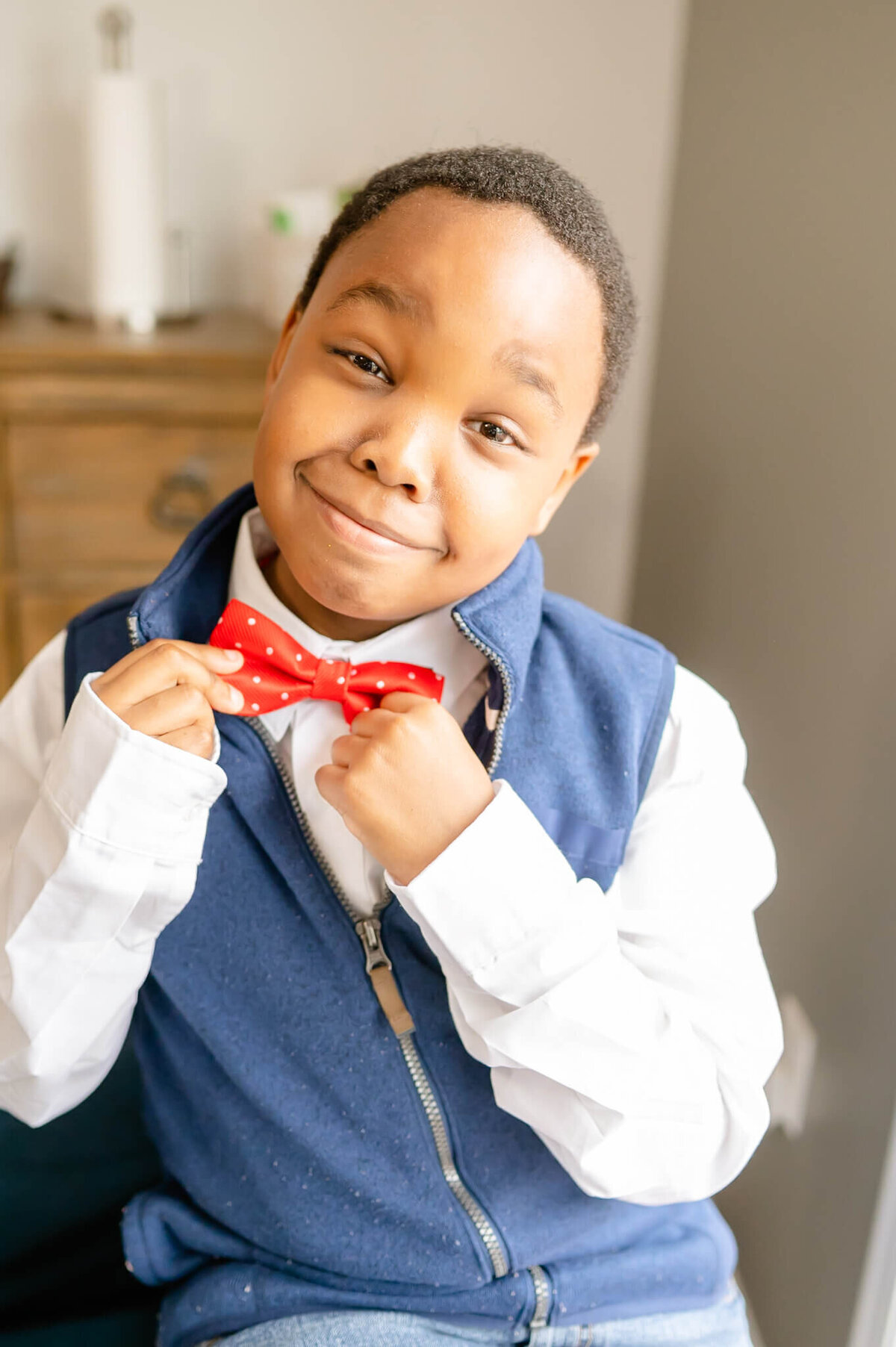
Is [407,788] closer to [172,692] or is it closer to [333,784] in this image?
[333,784]

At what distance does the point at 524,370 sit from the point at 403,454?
0.10 meters

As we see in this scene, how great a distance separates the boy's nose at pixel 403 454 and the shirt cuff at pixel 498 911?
21 cm

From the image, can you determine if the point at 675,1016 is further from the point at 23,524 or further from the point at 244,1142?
the point at 23,524

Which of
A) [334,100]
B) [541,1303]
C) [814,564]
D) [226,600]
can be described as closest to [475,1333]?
[541,1303]

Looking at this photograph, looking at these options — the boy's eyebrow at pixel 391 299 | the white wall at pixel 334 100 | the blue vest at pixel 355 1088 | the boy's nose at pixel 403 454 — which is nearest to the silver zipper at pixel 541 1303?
the blue vest at pixel 355 1088

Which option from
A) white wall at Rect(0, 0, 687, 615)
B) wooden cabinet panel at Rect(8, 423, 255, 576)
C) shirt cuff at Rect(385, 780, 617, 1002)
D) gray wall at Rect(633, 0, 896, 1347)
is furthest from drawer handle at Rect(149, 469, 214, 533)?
shirt cuff at Rect(385, 780, 617, 1002)

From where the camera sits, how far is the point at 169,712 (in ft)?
2.43

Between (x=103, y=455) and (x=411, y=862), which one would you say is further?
Answer: (x=103, y=455)

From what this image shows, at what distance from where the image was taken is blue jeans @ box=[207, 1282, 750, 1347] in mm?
823

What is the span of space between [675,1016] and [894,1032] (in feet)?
1.10

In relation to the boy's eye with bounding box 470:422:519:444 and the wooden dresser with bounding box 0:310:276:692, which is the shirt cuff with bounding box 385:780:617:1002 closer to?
the boy's eye with bounding box 470:422:519:444

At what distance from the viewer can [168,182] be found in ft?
6.61

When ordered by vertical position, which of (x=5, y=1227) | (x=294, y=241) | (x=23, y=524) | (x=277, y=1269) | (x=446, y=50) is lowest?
(x=5, y=1227)

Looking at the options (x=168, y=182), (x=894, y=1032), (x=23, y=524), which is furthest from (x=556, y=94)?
(x=894, y=1032)
